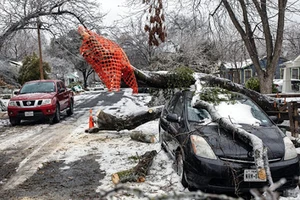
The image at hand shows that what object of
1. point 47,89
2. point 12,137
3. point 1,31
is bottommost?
point 12,137

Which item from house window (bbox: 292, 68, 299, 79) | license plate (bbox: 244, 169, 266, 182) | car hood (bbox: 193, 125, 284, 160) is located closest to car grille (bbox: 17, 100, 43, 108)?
car hood (bbox: 193, 125, 284, 160)

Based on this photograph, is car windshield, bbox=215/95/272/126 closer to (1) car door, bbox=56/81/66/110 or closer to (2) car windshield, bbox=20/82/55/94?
(1) car door, bbox=56/81/66/110

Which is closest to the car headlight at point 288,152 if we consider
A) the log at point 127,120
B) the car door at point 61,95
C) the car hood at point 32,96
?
the log at point 127,120

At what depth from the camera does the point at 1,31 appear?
594 inches

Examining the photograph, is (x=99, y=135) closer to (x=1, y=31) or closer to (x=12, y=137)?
(x=12, y=137)

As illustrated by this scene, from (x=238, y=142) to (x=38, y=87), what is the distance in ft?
32.9

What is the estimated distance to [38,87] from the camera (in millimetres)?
12156

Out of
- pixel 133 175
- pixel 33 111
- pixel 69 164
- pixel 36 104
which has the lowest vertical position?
pixel 69 164

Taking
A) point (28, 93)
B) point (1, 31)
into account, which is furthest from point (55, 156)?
point (1, 31)

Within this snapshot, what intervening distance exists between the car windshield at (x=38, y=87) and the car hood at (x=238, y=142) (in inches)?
356

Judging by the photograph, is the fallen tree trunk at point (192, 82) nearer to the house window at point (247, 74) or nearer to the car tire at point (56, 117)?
the car tire at point (56, 117)

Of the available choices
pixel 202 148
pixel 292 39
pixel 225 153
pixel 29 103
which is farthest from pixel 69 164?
pixel 292 39

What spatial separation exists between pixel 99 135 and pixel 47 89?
4540 millimetres

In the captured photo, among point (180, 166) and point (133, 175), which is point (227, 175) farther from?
point (133, 175)
